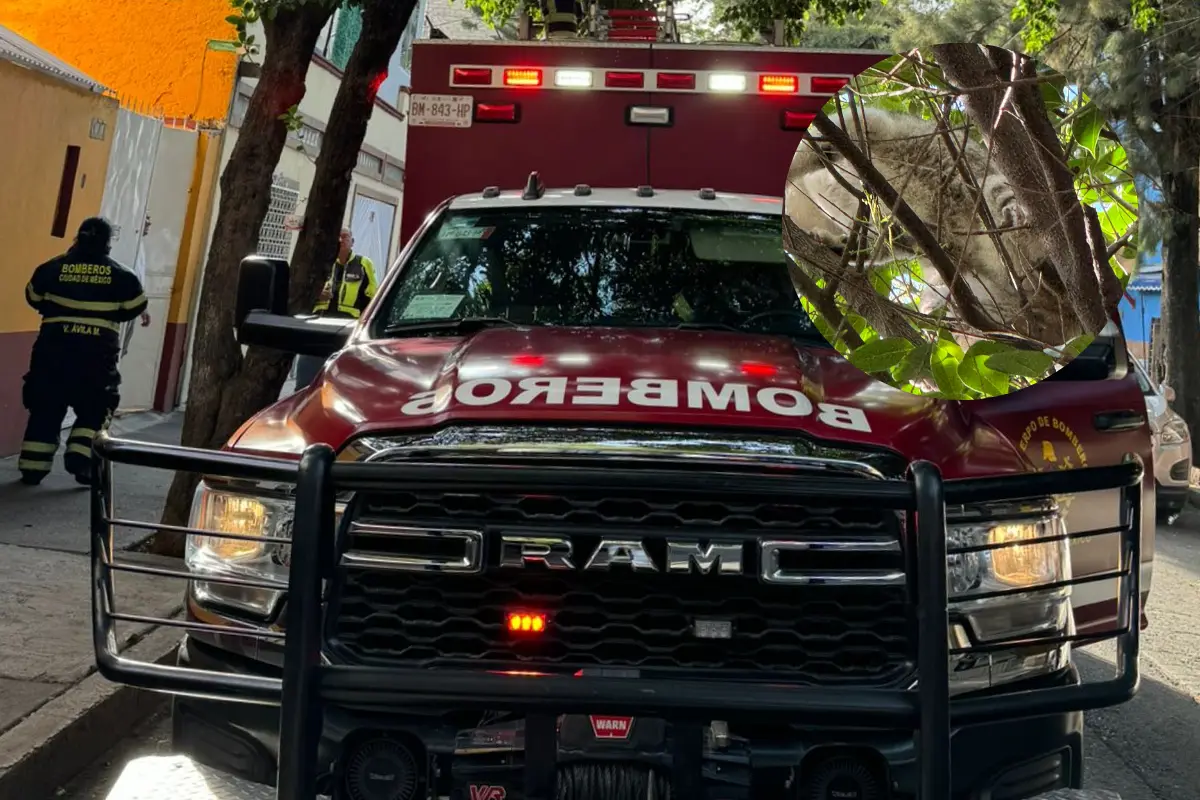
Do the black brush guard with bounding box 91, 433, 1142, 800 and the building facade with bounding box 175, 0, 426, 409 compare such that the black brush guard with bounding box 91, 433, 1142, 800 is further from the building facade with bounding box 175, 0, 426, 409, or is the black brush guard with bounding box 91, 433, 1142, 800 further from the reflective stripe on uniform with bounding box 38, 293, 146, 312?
the building facade with bounding box 175, 0, 426, 409

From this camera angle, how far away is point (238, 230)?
26.6 ft

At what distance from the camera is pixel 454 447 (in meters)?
3.07

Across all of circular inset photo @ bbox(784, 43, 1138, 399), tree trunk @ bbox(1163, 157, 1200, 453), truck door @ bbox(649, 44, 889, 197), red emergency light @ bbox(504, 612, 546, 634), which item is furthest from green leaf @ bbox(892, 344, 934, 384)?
tree trunk @ bbox(1163, 157, 1200, 453)

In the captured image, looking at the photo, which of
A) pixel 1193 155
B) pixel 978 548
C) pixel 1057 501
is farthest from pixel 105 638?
pixel 1193 155

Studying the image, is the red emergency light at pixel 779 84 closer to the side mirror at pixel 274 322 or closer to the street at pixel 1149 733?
the side mirror at pixel 274 322

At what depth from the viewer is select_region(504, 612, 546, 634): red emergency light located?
2.95m

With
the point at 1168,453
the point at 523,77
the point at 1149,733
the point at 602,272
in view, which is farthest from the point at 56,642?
the point at 1168,453

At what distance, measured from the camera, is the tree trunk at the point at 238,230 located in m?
8.02

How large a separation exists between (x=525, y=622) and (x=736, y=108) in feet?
14.5

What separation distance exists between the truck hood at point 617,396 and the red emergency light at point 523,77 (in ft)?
10.6

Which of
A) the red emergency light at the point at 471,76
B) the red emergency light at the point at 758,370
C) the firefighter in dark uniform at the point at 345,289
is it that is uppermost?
the red emergency light at the point at 471,76

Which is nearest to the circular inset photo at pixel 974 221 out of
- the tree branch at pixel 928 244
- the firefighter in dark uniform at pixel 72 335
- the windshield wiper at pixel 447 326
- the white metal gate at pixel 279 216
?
the tree branch at pixel 928 244

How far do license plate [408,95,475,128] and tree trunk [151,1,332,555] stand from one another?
53.0 inches

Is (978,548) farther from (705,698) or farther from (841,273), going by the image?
(841,273)
